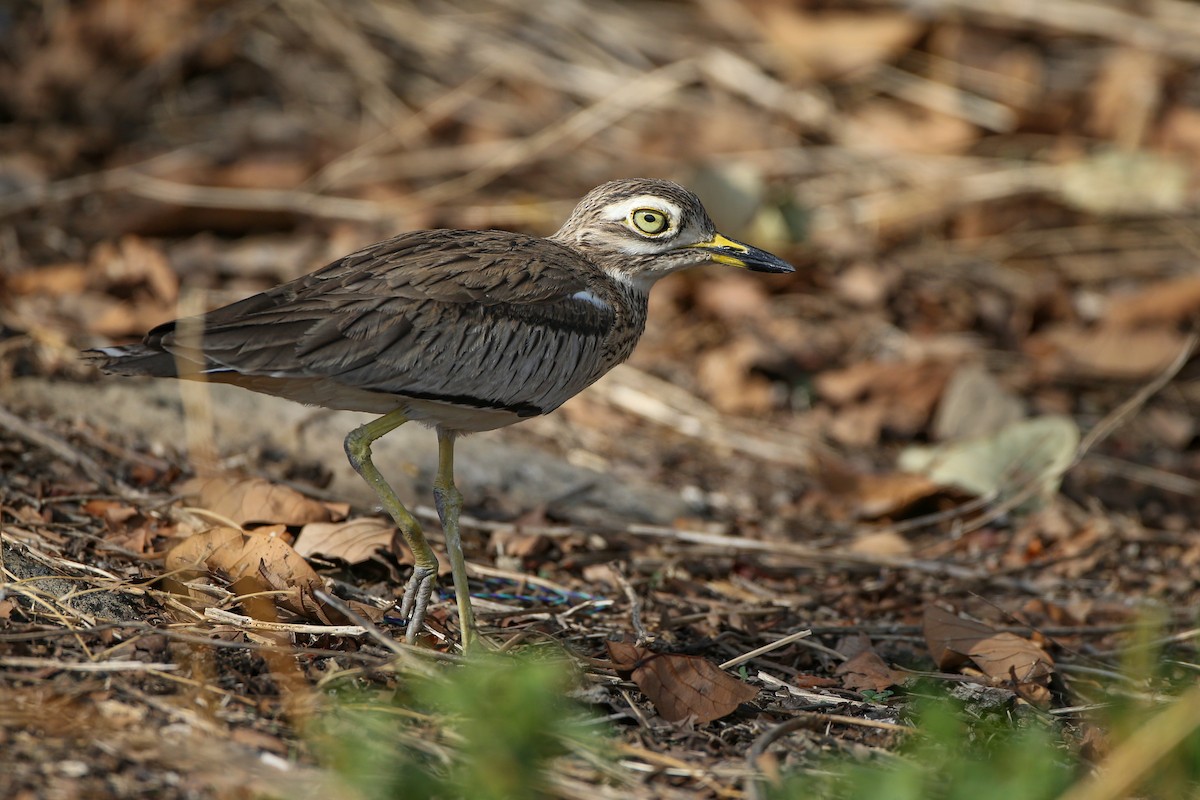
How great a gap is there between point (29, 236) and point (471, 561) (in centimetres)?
399

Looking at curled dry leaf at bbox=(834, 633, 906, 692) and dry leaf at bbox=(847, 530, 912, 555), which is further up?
curled dry leaf at bbox=(834, 633, 906, 692)

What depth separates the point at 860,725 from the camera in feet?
13.0

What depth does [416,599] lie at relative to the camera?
4223mm

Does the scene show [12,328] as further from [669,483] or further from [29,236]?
[669,483]

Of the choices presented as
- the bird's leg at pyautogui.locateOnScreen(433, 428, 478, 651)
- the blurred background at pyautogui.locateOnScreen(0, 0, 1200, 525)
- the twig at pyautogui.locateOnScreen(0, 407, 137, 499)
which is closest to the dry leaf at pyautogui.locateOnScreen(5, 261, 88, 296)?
the blurred background at pyautogui.locateOnScreen(0, 0, 1200, 525)

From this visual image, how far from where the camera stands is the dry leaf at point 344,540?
4.61 m

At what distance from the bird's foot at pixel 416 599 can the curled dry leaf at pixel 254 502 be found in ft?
1.75

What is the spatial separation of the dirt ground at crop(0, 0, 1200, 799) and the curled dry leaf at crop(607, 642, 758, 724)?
1 cm

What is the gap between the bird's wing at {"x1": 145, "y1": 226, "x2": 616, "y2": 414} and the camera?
407cm

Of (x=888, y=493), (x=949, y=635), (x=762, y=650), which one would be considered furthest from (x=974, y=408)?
(x=762, y=650)

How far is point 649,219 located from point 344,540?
5.47 ft

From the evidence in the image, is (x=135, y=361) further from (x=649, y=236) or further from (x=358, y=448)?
(x=649, y=236)

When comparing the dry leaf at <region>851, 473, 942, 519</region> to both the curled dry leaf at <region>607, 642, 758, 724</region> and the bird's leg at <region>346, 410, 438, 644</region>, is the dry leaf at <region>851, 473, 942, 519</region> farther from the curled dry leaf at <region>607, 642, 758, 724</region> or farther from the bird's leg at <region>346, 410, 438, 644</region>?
the bird's leg at <region>346, 410, 438, 644</region>

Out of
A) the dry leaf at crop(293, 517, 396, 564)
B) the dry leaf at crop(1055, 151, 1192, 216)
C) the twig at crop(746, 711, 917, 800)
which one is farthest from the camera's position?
the dry leaf at crop(1055, 151, 1192, 216)
